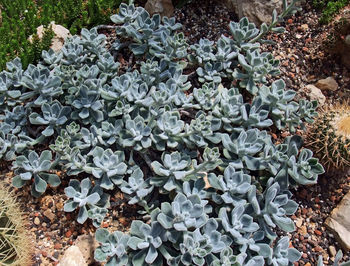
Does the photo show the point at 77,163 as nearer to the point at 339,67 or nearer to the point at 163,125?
the point at 163,125

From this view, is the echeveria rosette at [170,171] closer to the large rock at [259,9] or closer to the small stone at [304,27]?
the large rock at [259,9]

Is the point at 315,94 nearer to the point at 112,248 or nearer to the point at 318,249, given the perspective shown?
the point at 318,249

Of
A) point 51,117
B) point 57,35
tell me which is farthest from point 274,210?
point 57,35

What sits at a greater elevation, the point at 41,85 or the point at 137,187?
the point at 41,85

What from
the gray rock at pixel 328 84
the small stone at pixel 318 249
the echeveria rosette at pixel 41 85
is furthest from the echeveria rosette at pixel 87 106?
the gray rock at pixel 328 84

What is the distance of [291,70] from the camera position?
13.6 feet

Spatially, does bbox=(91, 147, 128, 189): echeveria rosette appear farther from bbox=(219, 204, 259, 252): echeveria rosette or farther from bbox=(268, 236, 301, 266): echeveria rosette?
bbox=(268, 236, 301, 266): echeveria rosette

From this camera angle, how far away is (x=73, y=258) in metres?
2.85

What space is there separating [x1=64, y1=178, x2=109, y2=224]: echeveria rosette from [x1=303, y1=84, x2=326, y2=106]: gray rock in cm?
228

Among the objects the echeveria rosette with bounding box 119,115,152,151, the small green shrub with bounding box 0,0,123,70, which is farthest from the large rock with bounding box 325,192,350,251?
the small green shrub with bounding box 0,0,123,70

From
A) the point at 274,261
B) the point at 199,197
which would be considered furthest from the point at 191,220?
the point at 274,261

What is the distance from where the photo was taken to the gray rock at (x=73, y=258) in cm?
282

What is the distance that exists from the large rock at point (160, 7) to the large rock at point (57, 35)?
0.97m

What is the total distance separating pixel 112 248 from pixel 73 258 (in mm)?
320
